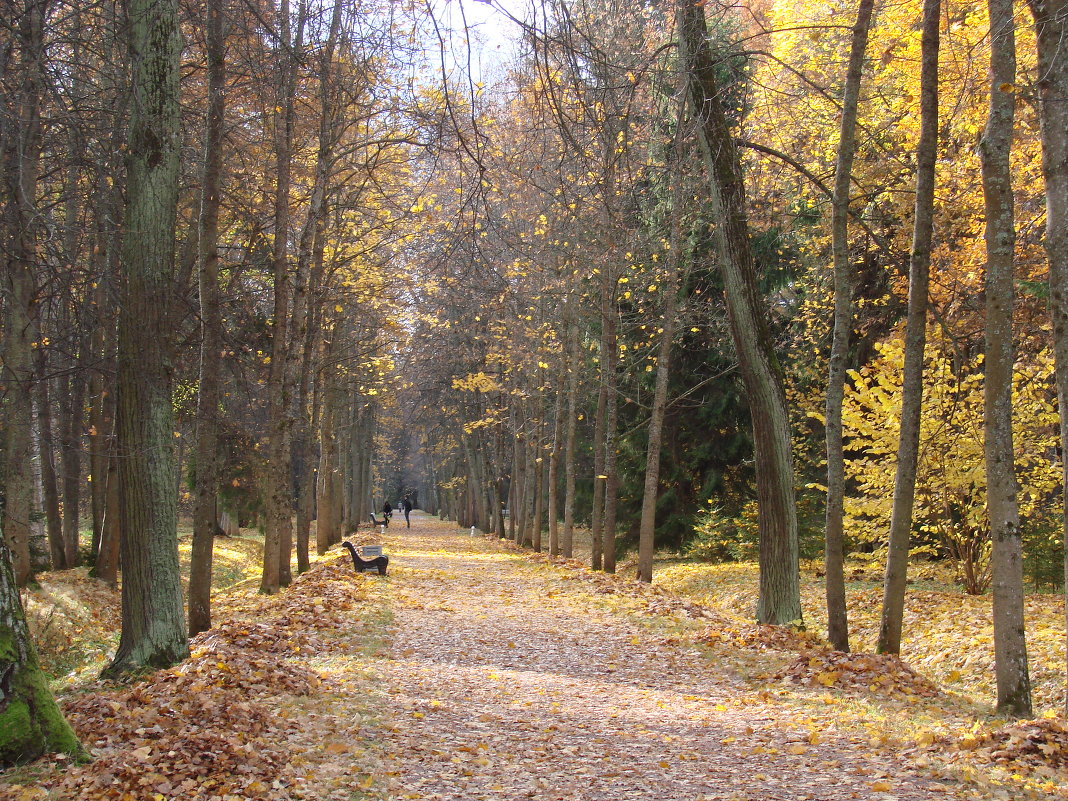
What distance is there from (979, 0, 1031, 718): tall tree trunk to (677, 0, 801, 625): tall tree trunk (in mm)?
3913

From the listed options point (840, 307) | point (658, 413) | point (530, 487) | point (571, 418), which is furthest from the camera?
point (530, 487)

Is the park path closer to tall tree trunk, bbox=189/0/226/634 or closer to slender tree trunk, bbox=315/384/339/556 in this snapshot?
tall tree trunk, bbox=189/0/226/634

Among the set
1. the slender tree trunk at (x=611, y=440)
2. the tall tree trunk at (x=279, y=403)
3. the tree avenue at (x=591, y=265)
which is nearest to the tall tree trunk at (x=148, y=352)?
the tree avenue at (x=591, y=265)

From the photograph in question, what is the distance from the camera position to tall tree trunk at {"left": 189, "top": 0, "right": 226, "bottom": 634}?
977cm

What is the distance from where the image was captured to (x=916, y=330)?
9039mm

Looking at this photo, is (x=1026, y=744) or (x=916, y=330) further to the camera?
(x=916, y=330)

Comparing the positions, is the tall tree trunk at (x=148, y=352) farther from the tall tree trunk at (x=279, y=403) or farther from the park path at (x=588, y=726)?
the tall tree trunk at (x=279, y=403)

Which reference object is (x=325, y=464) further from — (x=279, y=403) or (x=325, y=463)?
(x=279, y=403)

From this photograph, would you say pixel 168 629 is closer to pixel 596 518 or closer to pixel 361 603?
pixel 361 603

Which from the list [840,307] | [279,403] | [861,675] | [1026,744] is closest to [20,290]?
[279,403]

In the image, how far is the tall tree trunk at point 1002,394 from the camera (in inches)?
286

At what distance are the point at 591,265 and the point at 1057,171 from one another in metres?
12.8

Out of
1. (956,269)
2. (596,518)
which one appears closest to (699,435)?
(596,518)

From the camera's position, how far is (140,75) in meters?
7.34
